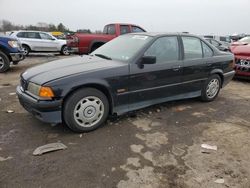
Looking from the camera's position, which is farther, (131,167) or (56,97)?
(56,97)

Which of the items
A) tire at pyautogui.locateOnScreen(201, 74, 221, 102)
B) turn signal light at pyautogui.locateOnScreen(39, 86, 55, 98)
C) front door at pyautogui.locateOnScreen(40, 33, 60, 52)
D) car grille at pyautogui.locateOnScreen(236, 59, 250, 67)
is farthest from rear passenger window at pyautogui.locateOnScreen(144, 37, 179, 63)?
front door at pyautogui.locateOnScreen(40, 33, 60, 52)

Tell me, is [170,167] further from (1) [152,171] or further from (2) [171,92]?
(2) [171,92]

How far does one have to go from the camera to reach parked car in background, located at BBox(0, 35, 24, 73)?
883 centimetres

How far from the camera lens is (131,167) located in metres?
3.09

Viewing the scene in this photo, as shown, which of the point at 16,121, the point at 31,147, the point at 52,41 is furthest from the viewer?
the point at 52,41

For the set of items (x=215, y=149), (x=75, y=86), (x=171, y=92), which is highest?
(x=75, y=86)

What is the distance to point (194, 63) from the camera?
5199mm

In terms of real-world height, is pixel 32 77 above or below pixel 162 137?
above

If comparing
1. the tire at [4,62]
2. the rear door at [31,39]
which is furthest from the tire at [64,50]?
the tire at [4,62]

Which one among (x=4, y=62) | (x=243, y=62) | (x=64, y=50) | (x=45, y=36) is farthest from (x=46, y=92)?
(x=64, y=50)

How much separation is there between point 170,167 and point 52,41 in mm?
14074

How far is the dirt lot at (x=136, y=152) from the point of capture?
113 inches

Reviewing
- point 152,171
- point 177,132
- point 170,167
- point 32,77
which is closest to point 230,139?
point 177,132

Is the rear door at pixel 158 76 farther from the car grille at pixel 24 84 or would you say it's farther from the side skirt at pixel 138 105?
the car grille at pixel 24 84
